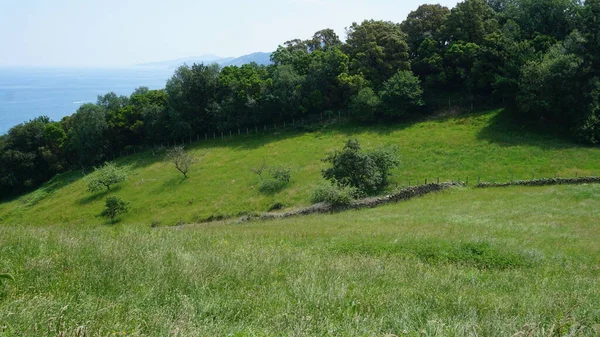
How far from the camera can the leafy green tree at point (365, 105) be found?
51.6m

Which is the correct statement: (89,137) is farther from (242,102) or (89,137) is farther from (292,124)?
(292,124)

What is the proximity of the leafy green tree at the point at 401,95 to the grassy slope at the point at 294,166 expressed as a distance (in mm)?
2606

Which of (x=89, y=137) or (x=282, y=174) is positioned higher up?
(x=89, y=137)

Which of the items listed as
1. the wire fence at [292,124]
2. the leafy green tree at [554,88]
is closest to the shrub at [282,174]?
the wire fence at [292,124]

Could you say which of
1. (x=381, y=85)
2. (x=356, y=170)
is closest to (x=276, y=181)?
(x=356, y=170)

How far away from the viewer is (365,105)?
170 feet

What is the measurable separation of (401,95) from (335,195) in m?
24.6

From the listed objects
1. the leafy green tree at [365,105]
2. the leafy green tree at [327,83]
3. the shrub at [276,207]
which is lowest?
the shrub at [276,207]

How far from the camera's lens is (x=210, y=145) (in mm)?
58312

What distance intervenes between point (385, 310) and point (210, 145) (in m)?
54.3

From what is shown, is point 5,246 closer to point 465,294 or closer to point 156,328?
point 156,328

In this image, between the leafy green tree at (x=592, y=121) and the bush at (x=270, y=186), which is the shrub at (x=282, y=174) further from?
the leafy green tree at (x=592, y=121)

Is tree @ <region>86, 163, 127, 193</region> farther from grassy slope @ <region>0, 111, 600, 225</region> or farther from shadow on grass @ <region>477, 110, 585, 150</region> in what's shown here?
shadow on grass @ <region>477, 110, 585, 150</region>

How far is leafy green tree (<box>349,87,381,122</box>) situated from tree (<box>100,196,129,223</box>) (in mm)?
29874
